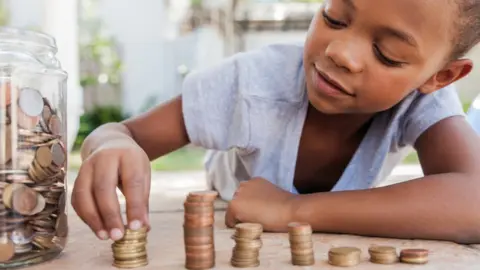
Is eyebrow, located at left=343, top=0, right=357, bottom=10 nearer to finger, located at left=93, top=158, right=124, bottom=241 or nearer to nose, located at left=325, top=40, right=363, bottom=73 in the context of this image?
nose, located at left=325, top=40, right=363, bottom=73

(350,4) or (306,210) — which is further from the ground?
(350,4)

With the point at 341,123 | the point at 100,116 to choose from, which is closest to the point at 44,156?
the point at 341,123

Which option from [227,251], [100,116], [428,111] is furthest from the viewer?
[100,116]

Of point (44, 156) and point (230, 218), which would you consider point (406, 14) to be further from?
point (44, 156)

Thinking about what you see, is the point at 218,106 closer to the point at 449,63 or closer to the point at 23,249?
the point at 449,63

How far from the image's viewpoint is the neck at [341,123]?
43.1 inches

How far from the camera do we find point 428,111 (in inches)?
40.7

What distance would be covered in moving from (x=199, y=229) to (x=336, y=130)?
23.3 inches

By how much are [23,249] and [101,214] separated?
0.08m

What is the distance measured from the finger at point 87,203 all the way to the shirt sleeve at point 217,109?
1.30 feet

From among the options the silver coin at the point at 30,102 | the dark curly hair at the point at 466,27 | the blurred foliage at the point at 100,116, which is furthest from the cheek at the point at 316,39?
the blurred foliage at the point at 100,116

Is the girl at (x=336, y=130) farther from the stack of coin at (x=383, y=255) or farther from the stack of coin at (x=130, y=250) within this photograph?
the stack of coin at (x=383, y=255)

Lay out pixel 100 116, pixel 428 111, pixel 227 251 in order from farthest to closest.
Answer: pixel 100 116, pixel 428 111, pixel 227 251

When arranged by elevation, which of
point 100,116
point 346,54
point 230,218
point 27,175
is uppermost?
point 346,54
